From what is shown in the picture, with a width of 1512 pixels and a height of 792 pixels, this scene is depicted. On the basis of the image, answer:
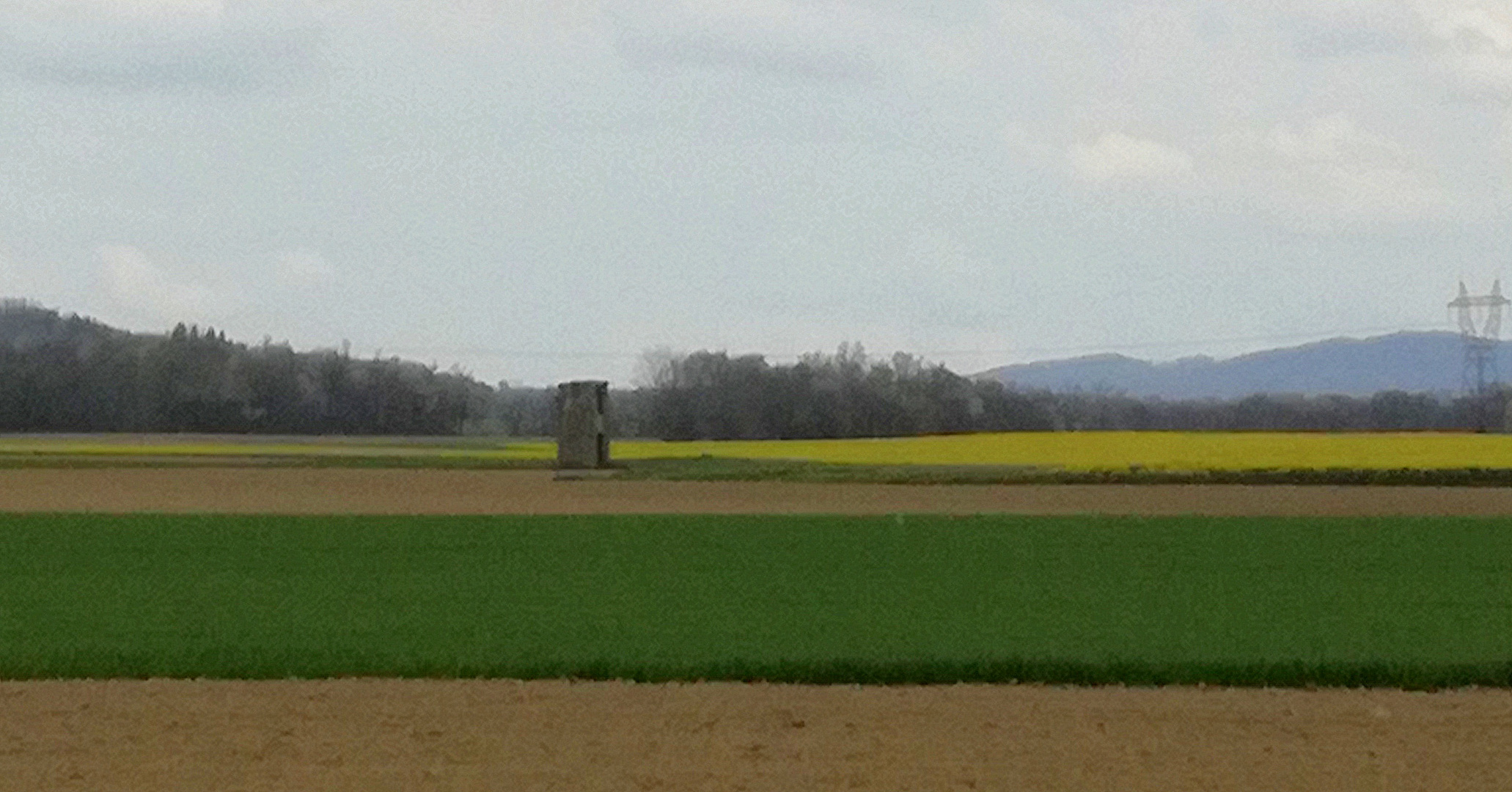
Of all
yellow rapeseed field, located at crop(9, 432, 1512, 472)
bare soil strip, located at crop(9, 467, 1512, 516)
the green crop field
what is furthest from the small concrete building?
the green crop field

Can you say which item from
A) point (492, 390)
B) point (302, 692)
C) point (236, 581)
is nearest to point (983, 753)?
point (302, 692)

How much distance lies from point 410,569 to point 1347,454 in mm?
26625

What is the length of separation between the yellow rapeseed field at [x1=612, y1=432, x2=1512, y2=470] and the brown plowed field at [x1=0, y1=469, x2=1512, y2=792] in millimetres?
29232

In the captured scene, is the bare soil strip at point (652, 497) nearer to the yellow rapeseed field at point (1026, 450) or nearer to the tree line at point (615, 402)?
the yellow rapeseed field at point (1026, 450)

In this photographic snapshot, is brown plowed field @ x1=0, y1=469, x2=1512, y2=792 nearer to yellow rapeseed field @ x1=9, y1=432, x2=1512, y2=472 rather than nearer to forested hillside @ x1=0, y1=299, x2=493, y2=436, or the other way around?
yellow rapeseed field @ x1=9, y1=432, x2=1512, y2=472

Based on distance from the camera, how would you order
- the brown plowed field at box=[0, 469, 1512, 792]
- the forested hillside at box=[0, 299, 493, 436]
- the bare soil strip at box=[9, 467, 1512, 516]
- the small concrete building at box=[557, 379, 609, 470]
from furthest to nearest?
the forested hillside at box=[0, 299, 493, 436], the small concrete building at box=[557, 379, 609, 470], the bare soil strip at box=[9, 467, 1512, 516], the brown plowed field at box=[0, 469, 1512, 792]

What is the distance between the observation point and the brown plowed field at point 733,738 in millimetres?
11062

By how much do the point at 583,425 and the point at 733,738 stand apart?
111 ft

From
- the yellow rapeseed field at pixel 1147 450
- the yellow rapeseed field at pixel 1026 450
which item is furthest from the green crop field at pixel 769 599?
the yellow rapeseed field at pixel 1026 450

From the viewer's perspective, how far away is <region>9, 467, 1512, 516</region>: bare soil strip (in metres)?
33.5

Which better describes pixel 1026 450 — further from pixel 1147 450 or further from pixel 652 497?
pixel 652 497

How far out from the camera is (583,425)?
45.8 m

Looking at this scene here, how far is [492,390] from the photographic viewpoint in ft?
307

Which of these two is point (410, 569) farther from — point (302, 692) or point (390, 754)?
point (390, 754)
